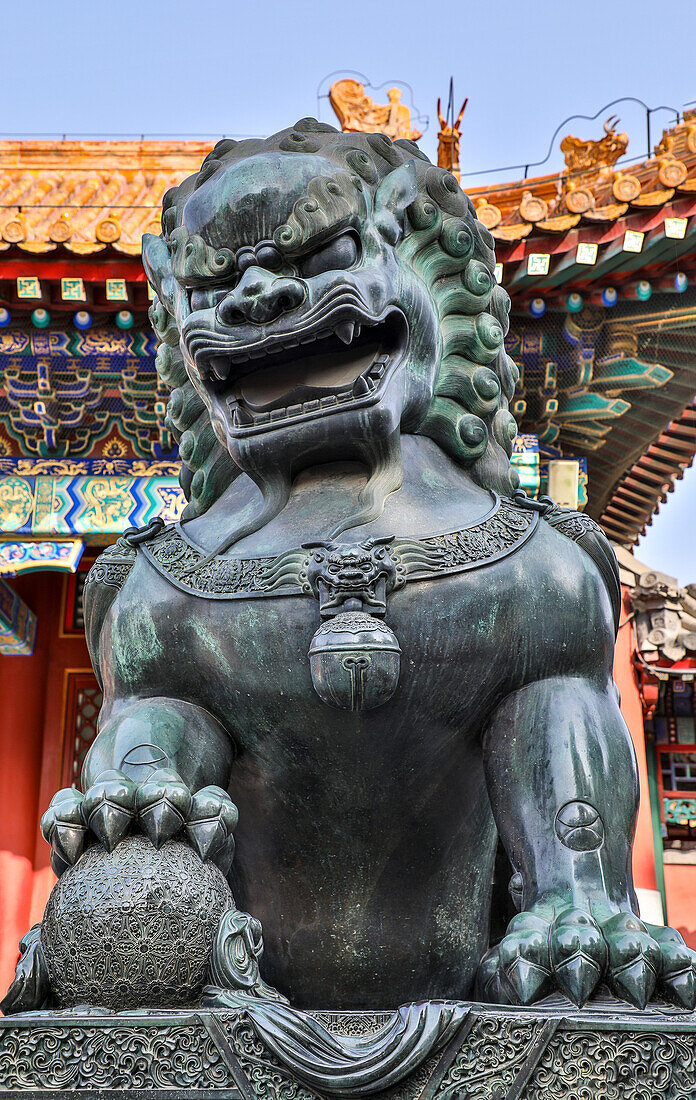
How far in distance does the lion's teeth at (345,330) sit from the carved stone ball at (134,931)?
2.41 ft

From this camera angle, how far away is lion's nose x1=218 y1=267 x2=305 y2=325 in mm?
1783

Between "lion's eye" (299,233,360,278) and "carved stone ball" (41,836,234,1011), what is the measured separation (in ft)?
2.73

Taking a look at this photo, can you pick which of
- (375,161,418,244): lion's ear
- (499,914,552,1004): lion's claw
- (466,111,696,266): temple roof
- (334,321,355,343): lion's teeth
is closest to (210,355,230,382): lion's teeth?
(334,321,355,343): lion's teeth

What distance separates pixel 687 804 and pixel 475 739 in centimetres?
619

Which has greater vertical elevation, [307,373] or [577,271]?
[577,271]

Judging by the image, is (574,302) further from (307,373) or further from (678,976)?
(678,976)

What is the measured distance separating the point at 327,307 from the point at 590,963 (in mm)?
905

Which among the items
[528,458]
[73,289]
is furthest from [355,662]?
[528,458]

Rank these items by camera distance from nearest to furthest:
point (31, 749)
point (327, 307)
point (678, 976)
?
point (678, 976), point (327, 307), point (31, 749)

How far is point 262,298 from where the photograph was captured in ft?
5.86

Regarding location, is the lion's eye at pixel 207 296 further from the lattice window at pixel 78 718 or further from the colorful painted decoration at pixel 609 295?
the lattice window at pixel 78 718

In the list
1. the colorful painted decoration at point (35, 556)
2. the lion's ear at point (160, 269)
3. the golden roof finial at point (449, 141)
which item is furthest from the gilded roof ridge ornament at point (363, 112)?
the lion's ear at point (160, 269)

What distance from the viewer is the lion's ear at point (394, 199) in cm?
194

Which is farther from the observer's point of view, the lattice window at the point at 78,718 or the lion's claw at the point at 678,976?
the lattice window at the point at 78,718
